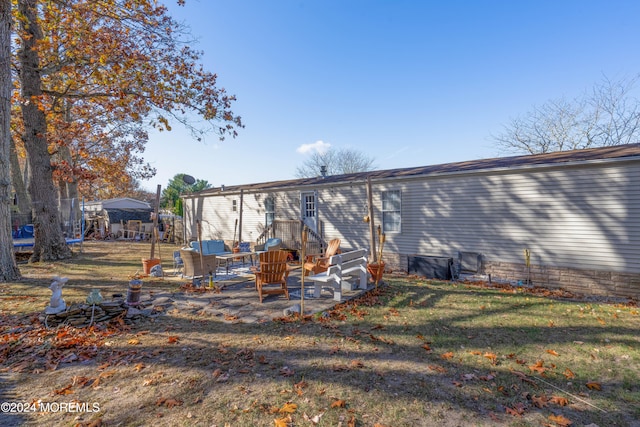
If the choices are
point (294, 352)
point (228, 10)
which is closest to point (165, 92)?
point (228, 10)

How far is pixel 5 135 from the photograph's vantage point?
7348 millimetres

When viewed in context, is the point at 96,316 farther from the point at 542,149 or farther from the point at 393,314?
the point at 542,149

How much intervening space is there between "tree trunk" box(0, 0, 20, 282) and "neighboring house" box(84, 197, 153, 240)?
15.0 m

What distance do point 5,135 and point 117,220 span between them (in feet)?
60.2

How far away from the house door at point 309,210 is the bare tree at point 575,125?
2082cm

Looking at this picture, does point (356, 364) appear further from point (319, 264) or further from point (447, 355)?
point (319, 264)

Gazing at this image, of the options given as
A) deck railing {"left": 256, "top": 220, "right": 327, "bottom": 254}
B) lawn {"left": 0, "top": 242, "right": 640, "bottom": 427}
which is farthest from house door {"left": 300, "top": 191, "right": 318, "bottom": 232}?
lawn {"left": 0, "top": 242, "right": 640, "bottom": 427}

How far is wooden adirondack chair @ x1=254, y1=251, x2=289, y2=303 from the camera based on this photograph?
20.3ft

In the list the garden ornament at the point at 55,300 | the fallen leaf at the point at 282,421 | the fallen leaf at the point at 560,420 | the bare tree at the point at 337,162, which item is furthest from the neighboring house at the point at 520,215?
the bare tree at the point at 337,162

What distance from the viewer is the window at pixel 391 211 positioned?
1070cm

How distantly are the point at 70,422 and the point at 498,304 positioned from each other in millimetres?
6732

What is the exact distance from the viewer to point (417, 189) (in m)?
10.2

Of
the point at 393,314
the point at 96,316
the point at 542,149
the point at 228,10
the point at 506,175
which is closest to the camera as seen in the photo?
the point at 96,316

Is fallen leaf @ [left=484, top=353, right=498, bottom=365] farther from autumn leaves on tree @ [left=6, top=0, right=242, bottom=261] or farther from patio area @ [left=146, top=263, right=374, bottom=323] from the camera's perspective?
autumn leaves on tree @ [left=6, top=0, right=242, bottom=261]
